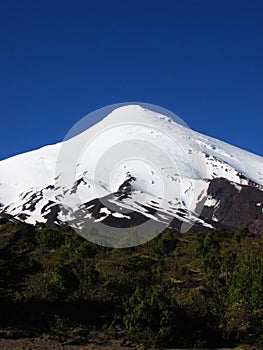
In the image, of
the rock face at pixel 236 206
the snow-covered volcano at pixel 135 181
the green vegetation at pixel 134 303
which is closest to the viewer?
the green vegetation at pixel 134 303

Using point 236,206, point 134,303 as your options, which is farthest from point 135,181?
point 134,303

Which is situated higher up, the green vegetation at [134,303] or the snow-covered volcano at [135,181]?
the snow-covered volcano at [135,181]

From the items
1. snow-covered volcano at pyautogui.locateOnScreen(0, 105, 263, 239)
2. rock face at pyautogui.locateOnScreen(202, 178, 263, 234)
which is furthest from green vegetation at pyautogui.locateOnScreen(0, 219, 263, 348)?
rock face at pyautogui.locateOnScreen(202, 178, 263, 234)

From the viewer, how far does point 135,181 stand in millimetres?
94000

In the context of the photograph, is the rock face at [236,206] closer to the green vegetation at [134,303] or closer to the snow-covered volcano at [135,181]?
the snow-covered volcano at [135,181]

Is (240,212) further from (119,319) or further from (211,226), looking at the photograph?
(119,319)

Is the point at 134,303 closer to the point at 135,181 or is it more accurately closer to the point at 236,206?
the point at 236,206

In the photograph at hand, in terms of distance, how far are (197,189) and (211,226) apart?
1113 inches

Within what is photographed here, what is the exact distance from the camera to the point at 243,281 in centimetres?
1242

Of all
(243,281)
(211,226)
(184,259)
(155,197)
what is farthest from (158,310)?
(155,197)

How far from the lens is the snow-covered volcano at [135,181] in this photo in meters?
73.0

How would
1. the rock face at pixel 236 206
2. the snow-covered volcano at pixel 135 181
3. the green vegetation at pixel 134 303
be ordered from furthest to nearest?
the rock face at pixel 236 206 → the snow-covered volcano at pixel 135 181 → the green vegetation at pixel 134 303

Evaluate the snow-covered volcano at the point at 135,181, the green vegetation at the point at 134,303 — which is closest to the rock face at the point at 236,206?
the snow-covered volcano at the point at 135,181

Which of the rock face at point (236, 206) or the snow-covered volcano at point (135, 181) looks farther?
the rock face at point (236, 206)
